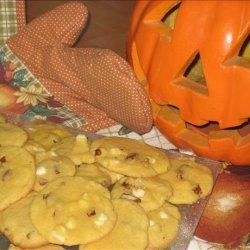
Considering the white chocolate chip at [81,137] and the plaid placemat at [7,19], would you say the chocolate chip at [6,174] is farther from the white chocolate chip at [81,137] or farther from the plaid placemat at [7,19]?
the plaid placemat at [7,19]

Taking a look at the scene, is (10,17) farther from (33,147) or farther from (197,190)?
(197,190)

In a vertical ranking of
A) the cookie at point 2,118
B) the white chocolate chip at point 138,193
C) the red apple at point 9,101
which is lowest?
the red apple at point 9,101

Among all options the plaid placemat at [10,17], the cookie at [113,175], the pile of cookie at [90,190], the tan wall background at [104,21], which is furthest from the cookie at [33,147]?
the tan wall background at [104,21]

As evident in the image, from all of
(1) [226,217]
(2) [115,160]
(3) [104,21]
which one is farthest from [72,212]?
(3) [104,21]

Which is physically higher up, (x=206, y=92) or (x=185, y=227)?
(x=206, y=92)

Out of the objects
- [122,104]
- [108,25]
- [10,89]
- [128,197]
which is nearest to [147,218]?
[128,197]

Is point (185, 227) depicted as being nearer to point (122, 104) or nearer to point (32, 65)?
point (122, 104)
